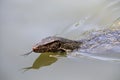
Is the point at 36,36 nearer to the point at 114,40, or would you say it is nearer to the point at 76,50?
the point at 76,50

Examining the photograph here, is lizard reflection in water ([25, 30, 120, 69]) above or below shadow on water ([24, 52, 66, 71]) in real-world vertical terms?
above

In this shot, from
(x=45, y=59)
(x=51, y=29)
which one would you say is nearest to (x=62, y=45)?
(x=45, y=59)

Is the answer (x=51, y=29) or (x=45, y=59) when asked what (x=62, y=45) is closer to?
(x=45, y=59)

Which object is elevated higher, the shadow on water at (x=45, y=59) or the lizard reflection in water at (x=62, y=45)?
the lizard reflection in water at (x=62, y=45)

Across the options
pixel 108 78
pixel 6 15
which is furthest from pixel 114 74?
pixel 6 15

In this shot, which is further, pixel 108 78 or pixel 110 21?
pixel 110 21
